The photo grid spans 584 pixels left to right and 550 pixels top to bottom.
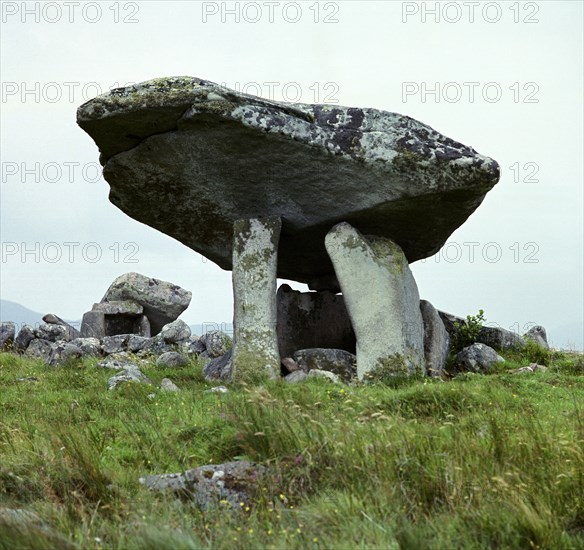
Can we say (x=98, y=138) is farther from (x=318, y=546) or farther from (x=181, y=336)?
(x=318, y=546)

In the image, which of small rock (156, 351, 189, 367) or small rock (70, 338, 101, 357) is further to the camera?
small rock (70, 338, 101, 357)

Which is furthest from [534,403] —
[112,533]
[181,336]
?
[181,336]

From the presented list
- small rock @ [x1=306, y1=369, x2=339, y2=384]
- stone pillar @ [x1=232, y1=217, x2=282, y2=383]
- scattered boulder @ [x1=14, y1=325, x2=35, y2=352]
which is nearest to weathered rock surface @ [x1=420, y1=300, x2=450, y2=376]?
small rock @ [x1=306, y1=369, x2=339, y2=384]

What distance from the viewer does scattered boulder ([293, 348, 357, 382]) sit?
1483 centimetres

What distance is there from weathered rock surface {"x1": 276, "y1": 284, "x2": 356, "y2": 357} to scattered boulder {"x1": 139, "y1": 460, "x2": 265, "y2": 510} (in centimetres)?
981

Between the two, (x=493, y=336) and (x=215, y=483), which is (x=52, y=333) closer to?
(x=493, y=336)

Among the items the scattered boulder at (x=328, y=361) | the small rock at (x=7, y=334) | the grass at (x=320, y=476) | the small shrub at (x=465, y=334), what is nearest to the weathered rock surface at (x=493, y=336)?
the small shrub at (x=465, y=334)

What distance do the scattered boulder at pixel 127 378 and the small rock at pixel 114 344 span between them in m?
4.79

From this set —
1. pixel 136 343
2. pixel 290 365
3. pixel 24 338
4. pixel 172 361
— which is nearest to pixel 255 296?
pixel 290 365

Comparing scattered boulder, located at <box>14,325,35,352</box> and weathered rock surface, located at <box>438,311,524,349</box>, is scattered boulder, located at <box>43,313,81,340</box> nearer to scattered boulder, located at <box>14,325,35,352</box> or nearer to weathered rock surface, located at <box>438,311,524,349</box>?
scattered boulder, located at <box>14,325,35,352</box>

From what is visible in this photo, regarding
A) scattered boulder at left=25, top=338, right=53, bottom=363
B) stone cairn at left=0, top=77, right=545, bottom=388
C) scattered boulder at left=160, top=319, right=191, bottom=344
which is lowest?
scattered boulder at left=25, top=338, right=53, bottom=363

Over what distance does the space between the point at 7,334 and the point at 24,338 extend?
90cm

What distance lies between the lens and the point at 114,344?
2062cm

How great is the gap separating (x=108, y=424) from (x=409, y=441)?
14.4 ft
